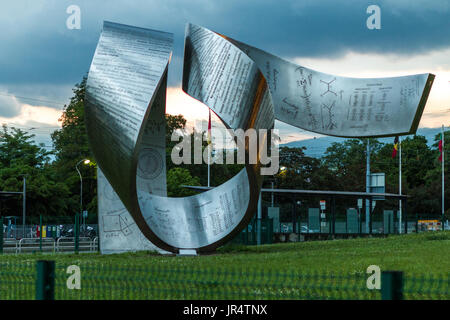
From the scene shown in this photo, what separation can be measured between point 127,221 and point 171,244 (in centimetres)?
231

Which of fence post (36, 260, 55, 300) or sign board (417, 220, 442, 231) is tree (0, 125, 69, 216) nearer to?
sign board (417, 220, 442, 231)

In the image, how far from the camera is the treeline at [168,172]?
57469 millimetres

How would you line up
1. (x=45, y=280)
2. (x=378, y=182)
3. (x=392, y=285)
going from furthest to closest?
(x=378, y=182) < (x=45, y=280) < (x=392, y=285)

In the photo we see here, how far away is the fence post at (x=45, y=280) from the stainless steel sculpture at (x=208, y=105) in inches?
327

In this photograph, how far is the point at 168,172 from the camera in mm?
53594

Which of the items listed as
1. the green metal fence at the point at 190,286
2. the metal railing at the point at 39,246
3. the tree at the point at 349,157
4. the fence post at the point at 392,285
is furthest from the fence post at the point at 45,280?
the tree at the point at 349,157

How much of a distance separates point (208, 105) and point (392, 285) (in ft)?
39.1

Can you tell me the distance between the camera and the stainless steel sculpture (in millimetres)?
16500

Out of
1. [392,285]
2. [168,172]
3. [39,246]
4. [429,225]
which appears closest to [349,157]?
[168,172]

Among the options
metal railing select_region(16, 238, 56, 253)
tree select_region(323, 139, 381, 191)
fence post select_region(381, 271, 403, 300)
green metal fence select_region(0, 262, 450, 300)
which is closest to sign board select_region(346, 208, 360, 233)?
metal railing select_region(16, 238, 56, 253)

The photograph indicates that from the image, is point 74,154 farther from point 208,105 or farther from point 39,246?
point 208,105

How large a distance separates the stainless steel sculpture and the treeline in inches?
1277

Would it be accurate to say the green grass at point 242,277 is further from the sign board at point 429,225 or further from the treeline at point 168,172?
the treeline at point 168,172

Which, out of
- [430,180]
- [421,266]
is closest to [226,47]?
[421,266]
